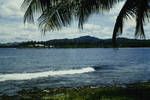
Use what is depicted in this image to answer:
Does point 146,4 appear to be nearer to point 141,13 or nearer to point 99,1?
Answer: point 141,13

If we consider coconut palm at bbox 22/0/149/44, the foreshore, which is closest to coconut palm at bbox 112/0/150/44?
coconut palm at bbox 22/0/149/44

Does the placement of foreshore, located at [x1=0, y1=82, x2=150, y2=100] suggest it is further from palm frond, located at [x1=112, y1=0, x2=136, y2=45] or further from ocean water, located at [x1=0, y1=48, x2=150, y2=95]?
palm frond, located at [x1=112, y1=0, x2=136, y2=45]

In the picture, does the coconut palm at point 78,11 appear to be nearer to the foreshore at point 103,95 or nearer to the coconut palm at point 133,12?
the coconut palm at point 133,12

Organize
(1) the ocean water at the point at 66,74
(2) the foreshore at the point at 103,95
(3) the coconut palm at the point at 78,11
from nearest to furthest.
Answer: (3) the coconut palm at the point at 78,11, (2) the foreshore at the point at 103,95, (1) the ocean water at the point at 66,74

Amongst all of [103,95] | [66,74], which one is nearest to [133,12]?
[103,95]

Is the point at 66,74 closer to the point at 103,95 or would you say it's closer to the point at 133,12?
the point at 103,95

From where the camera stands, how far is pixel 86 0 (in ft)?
30.1

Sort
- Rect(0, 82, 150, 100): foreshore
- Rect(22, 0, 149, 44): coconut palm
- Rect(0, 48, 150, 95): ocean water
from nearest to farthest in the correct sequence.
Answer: Rect(22, 0, 149, 44): coconut palm
Rect(0, 82, 150, 100): foreshore
Rect(0, 48, 150, 95): ocean water

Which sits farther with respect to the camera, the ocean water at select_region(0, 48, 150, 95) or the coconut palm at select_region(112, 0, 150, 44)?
the ocean water at select_region(0, 48, 150, 95)

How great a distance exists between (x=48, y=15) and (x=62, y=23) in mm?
410

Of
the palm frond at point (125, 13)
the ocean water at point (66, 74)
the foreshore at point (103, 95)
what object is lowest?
the ocean water at point (66, 74)

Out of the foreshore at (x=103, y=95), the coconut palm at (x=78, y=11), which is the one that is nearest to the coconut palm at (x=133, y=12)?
the coconut palm at (x=78, y=11)

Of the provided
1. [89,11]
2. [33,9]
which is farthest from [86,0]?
[33,9]

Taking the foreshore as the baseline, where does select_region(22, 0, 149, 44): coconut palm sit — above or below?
above
